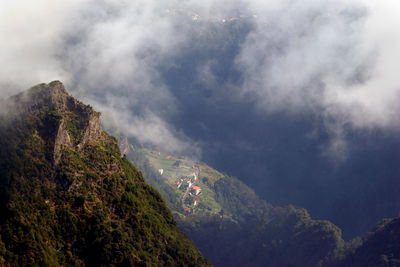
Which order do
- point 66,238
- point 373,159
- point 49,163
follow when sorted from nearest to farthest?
point 66,238
point 49,163
point 373,159

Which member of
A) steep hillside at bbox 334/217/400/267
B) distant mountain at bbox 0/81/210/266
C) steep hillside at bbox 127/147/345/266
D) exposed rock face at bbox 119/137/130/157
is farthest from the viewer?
exposed rock face at bbox 119/137/130/157

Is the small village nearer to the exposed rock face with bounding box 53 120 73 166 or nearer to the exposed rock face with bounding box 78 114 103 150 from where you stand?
the exposed rock face with bounding box 78 114 103 150

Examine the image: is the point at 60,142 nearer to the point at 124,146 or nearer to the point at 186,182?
the point at 124,146

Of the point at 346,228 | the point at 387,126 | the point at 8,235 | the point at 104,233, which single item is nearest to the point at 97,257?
the point at 104,233

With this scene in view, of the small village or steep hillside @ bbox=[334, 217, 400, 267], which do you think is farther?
the small village

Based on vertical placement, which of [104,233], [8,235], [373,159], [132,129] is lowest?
[8,235]

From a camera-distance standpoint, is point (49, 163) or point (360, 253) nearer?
point (49, 163)

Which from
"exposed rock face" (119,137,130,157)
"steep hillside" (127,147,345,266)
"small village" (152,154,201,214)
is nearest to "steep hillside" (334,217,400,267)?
"steep hillside" (127,147,345,266)

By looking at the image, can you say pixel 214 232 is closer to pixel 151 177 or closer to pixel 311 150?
pixel 151 177
